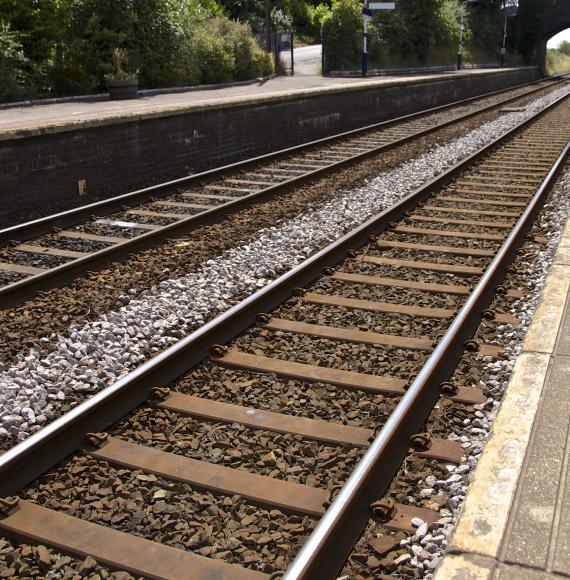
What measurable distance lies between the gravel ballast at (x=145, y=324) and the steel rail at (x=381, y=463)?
5.76 feet

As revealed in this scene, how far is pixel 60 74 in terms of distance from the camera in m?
17.2

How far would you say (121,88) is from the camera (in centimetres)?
1622

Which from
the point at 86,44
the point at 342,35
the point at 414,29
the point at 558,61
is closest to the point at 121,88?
the point at 86,44

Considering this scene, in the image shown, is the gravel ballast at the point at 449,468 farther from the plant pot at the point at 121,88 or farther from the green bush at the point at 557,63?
the green bush at the point at 557,63

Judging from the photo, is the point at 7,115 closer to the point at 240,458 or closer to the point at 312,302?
the point at 312,302

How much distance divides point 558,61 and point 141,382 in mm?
88922

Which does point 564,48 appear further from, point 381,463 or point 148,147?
point 381,463

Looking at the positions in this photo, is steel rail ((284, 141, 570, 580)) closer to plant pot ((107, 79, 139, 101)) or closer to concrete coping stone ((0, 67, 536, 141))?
concrete coping stone ((0, 67, 536, 141))

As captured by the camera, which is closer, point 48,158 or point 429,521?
point 429,521

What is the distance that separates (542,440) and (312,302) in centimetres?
249

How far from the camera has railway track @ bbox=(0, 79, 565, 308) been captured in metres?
6.36

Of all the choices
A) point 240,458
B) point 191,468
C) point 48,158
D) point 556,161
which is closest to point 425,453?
point 240,458

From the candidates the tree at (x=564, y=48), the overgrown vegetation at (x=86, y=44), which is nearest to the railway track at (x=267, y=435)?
the overgrown vegetation at (x=86, y=44)

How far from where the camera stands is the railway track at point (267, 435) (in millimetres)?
2928
